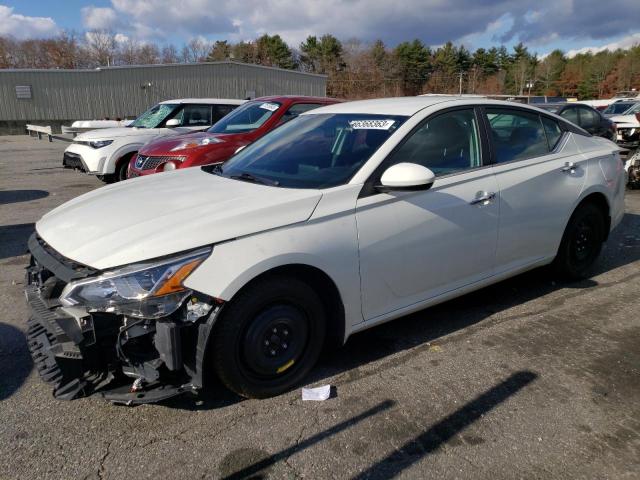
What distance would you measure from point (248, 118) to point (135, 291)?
5618mm

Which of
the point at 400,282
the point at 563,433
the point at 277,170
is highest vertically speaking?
the point at 277,170

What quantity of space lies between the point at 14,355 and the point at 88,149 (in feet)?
21.7

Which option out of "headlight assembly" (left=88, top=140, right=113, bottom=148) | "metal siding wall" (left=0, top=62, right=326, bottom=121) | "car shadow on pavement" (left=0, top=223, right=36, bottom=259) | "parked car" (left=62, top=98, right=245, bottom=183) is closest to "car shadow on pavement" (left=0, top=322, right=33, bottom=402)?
"car shadow on pavement" (left=0, top=223, right=36, bottom=259)

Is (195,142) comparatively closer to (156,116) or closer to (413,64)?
(156,116)

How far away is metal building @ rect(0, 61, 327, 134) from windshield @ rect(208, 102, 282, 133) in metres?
28.5

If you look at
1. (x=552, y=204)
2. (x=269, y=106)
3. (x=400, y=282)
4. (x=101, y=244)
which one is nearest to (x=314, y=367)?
(x=400, y=282)

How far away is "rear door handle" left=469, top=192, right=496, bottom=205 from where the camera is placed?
359cm

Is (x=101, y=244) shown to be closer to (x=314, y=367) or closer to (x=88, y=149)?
(x=314, y=367)

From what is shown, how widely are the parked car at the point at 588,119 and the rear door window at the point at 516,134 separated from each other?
10332 mm

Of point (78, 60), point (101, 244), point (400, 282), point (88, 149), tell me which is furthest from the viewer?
point (78, 60)

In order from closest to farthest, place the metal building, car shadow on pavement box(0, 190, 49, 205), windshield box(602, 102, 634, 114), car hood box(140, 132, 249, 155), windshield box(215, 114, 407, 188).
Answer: windshield box(215, 114, 407, 188), car hood box(140, 132, 249, 155), car shadow on pavement box(0, 190, 49, 205), windshield box(602, 102, 634, 114), the metal building

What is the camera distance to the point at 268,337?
285 cm

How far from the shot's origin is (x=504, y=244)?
388 cm

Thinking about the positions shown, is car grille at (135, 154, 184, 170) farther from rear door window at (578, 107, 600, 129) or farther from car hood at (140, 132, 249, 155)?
rear door window at (578, 107, 600, 129)
